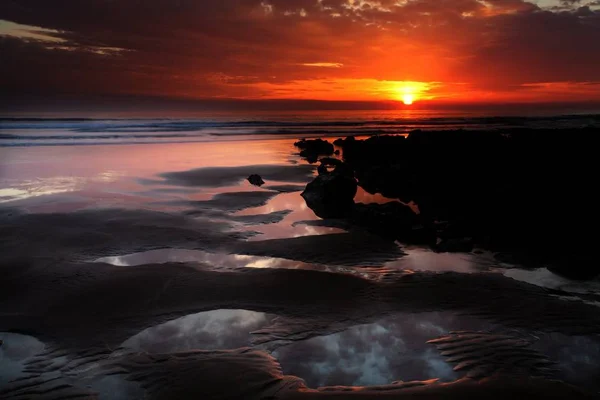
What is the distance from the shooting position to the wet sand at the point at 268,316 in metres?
3.82

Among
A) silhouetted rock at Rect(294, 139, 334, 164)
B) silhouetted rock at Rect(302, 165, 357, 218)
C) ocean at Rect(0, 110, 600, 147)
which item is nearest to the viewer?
silhouetted rock at Rect(302, 165, 357, 218)

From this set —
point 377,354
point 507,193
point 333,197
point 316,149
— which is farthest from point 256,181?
point 316,149

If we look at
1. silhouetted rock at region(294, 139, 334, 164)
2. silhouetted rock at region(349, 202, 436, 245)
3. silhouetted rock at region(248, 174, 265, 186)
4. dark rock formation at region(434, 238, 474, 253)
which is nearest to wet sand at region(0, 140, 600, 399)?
dark rock formation at region(434, 238, 474, 253)

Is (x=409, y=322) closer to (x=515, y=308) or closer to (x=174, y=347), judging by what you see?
(x=515, y=308)

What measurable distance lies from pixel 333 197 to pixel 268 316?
5.37 m

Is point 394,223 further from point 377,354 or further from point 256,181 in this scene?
point 256,181

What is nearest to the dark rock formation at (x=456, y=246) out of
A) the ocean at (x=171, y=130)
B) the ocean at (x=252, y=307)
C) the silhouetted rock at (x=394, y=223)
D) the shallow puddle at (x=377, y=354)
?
the ocean at (x=252, y=307)

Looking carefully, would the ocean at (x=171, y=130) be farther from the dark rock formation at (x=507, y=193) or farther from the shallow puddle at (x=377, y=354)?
the shallow puddle at (x=377, y=354)

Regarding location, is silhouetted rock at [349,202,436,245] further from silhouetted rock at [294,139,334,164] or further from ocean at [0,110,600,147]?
ocean at [0,110,600,147]

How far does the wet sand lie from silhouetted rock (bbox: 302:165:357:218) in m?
0.90

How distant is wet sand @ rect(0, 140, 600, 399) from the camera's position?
3.82m

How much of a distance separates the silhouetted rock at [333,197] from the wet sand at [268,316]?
0.90m

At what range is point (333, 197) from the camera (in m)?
10.2

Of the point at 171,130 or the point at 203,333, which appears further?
the point at 171,130
